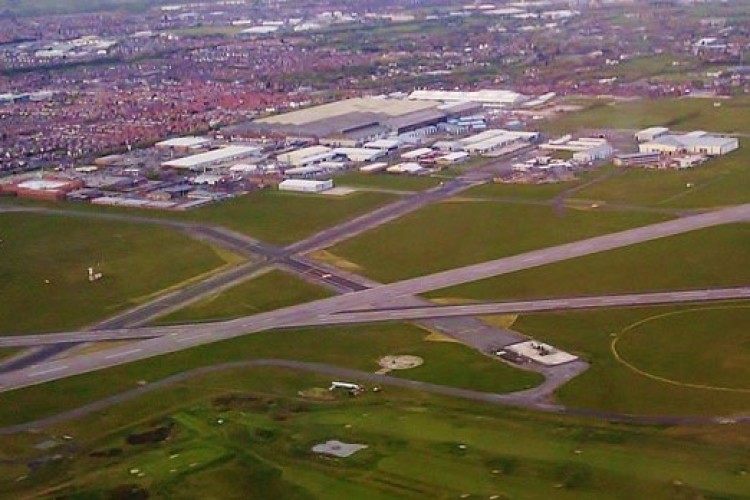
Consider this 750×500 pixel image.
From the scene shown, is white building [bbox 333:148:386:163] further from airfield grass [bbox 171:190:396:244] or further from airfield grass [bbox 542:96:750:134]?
airfield grass [bbox 542:96:750:134]

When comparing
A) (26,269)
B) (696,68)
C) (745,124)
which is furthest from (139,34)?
(26,269)

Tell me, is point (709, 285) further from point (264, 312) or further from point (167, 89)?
point (167, 89)

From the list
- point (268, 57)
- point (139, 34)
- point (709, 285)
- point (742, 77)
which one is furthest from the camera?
point (139, 34)

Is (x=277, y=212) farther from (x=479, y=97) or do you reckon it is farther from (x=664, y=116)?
(x=479, y=97)

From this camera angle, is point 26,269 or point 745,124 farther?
point 745,124

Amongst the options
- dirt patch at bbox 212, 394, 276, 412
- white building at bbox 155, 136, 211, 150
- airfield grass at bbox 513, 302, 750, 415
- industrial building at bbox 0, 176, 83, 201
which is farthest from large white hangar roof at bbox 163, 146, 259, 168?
dirt patch at bbox 212, 394, 276, 412

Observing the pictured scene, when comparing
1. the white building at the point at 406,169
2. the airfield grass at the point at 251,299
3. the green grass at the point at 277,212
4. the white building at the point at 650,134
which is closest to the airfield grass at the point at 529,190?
the green grass at the point at 277,212
